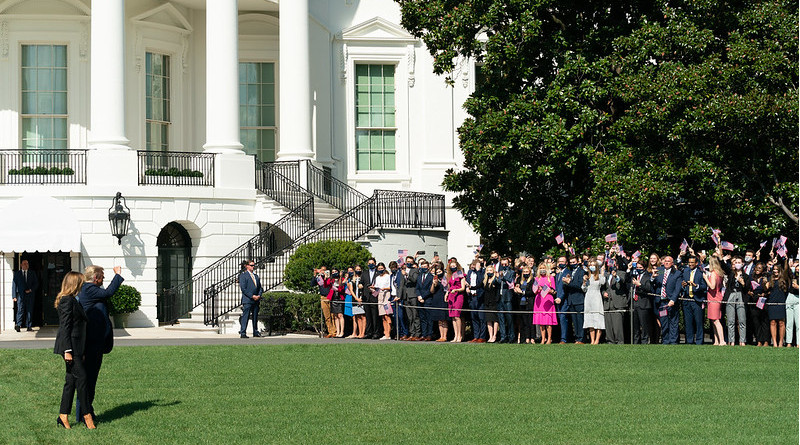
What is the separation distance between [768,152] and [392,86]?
1812cm

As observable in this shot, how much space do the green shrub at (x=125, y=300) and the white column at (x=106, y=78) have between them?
12.9ft

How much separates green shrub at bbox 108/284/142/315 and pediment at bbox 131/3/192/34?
927 centimetres

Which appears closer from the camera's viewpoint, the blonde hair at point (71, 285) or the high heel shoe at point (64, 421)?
the blonde hair at point (71, 285)

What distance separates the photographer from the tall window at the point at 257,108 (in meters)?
41.3

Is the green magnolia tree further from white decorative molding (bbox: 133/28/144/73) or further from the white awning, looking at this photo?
white decorative molding (bbox: 133/28/144/73)

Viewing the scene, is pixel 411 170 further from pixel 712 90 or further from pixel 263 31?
pixel 712 90

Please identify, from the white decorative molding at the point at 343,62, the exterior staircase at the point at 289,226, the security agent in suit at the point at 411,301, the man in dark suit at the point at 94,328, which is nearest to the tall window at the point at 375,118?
the white decorative molding at the point at 343,62

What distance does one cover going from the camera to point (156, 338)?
29.4m

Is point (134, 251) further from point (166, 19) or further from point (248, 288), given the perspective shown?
point (166, 19)

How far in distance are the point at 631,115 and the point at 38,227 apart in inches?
587

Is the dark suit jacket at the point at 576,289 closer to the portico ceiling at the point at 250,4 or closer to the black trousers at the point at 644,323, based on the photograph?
the black trousers at the point at 644,323

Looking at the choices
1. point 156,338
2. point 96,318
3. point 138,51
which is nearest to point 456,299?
point 156,338

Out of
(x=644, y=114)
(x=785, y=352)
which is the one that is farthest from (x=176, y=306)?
(x=785, y=352)

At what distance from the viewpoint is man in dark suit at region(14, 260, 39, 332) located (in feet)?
104
